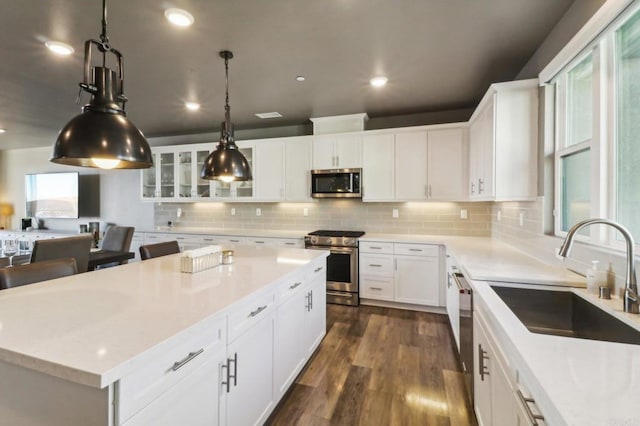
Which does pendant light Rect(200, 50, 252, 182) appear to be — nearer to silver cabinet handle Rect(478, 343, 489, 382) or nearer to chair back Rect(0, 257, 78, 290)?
chair back Rect(0, 257, 78, 290)

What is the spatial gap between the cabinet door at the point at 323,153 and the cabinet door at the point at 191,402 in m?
3.19

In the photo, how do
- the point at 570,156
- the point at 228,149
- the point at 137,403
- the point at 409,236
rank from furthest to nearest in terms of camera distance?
the point at 409,236
the point at 228,149
the point at 570,156
the point at 137,403

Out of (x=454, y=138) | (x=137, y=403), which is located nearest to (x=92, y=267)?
(x=137, y=403)

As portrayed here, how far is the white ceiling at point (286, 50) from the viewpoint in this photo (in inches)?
74.5

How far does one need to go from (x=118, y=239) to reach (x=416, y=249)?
3.71 meters

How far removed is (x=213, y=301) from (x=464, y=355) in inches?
70.6

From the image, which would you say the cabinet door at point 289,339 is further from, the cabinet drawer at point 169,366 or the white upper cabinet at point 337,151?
the white upper cabinet at point 337,151

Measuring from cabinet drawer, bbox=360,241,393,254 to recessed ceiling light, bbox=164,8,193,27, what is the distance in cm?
286

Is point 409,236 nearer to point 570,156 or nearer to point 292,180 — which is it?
point 292,180

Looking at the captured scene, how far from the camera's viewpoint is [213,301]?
4.47ft

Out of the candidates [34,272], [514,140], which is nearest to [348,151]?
[514,140]

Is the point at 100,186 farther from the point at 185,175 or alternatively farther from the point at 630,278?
the point at 630,278

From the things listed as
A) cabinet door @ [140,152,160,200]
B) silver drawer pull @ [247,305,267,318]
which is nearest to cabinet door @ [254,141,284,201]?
cabinet door @ [140,152,160,200]

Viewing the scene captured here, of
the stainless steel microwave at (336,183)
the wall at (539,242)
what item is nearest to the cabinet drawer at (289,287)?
the wall at (539,242)
